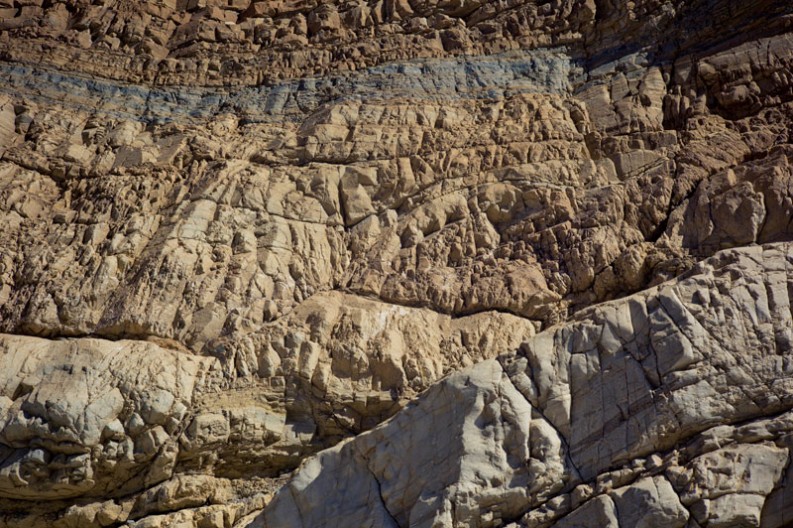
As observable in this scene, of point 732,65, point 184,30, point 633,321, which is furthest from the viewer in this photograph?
point 184,30

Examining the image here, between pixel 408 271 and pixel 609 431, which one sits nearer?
pixel 609 431

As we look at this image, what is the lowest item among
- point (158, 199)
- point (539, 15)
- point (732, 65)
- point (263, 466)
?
point (263, 466)

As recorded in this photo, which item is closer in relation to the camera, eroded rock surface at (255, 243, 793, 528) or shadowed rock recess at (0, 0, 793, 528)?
eroded rock surface at (255, 243, 793, 528)

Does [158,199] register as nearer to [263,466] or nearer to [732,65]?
[263,466]

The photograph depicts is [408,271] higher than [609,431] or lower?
higher

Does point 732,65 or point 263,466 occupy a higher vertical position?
point 732,65

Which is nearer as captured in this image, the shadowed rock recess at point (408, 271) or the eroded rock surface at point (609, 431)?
the eroded rock surface at point (609, 431)

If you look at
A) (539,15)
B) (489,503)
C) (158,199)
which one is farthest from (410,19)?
(489,503)

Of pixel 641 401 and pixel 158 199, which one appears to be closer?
pixel 641 401
